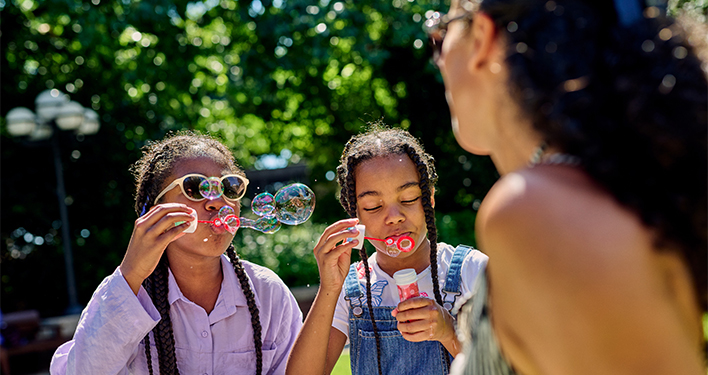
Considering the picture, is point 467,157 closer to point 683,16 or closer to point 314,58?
point 314,58

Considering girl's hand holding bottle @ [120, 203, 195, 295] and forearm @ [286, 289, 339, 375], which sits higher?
girl's hand holding bottle @ [120, 203, 195, 295]

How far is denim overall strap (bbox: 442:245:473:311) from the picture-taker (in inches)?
80.7

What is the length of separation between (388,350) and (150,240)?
93cm

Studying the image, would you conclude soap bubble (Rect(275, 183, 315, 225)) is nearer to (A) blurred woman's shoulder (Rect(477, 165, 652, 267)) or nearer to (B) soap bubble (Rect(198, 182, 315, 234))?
(B) soap bubble (Rect(198, 182, 315, 234))

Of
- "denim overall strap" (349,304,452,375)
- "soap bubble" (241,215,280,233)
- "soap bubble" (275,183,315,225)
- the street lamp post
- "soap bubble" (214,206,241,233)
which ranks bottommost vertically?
"denim overall strap" (349,304,452,375)

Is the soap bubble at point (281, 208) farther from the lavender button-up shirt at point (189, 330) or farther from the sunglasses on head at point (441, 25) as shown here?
the sunglasses on head at point (441, 25)

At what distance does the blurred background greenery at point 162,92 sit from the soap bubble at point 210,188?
4954mm

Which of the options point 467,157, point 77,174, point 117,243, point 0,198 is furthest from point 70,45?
point 467,157

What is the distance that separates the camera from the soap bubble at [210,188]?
210 centimetres

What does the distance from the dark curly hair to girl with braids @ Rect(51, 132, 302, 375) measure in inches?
52.5

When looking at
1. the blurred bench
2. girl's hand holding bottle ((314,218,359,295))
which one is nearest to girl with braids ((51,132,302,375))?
girl's hand holding bottle ((314,218,359,295))

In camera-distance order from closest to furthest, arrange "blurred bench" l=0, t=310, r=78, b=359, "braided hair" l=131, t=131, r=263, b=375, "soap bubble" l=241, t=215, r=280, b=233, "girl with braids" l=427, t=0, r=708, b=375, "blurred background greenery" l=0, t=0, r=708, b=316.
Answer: "girl with braids" l=427, t=0, r=708, b=375 → "braided hair" l=131, t=131, r=263, b=375 → "soap bubble" l=241, t=215, r=280, b=233 → "blurred bench" l=0, t=310, r=78, b=359 → "blurred background greenery" l=0, t=0, r=708, b=316

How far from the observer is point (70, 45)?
8.59m

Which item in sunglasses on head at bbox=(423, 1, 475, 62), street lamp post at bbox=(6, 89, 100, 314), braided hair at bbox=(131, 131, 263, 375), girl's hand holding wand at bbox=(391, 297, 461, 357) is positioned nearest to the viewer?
sunglasses on head at bbox=(423, 1, 475, 62)
